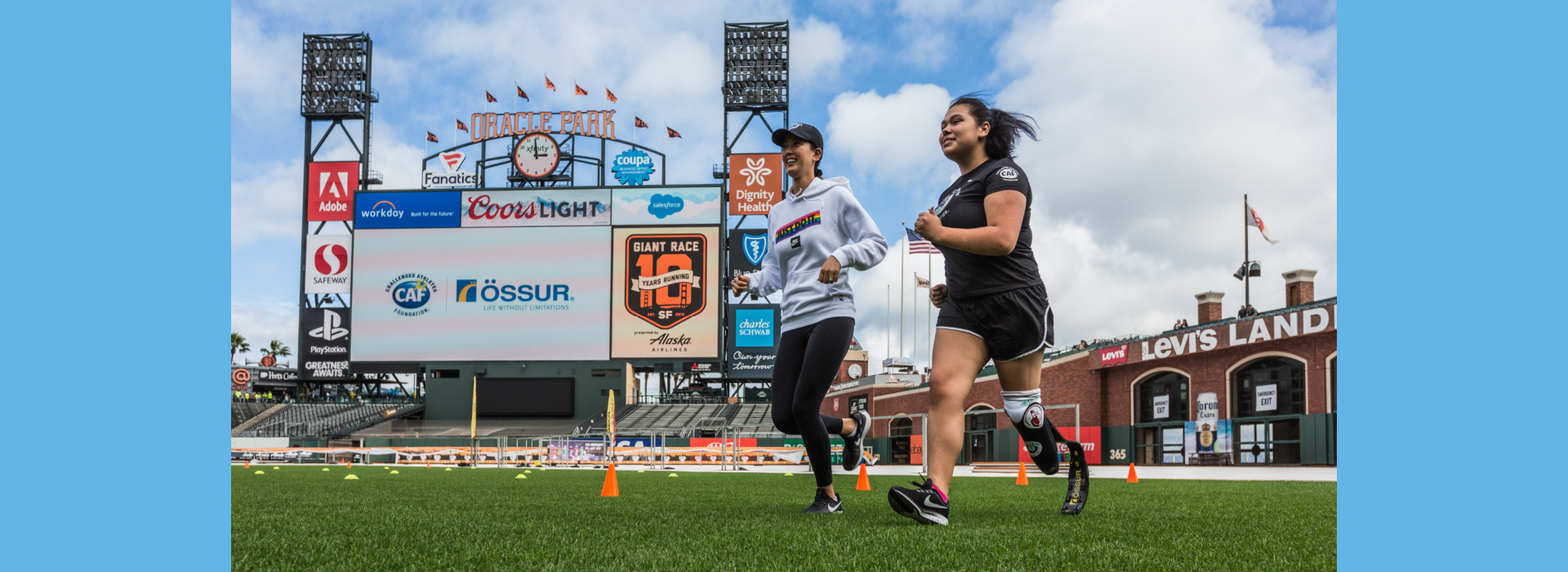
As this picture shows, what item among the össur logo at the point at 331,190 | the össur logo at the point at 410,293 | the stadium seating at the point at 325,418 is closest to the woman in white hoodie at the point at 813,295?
the össur logo at the point at 410,293

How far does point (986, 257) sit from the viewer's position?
3395 millimetres

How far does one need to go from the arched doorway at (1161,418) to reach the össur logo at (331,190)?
3370 cm

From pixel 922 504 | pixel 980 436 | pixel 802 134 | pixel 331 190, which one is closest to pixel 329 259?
pixel 331 190

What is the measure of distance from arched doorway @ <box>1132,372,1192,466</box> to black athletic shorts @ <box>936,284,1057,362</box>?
2152 cm

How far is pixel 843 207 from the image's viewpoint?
162 inches

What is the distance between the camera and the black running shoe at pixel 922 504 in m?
3.14

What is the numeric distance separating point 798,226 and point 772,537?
5.28 feet

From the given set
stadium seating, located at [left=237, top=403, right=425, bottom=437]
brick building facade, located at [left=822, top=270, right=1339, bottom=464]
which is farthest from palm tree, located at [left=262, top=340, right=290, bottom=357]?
brick building facade, located at [left=822, top=270, right=1339, bottom=464]

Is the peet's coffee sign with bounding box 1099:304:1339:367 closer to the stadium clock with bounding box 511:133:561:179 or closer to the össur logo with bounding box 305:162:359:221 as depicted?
the stadium clock with bounding box 511:133:561:179

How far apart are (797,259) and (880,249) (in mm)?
479

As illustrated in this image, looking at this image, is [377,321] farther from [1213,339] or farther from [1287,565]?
[1287,565]

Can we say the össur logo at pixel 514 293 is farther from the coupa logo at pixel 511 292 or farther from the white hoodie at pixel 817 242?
the white hoodie at pixel 817 242

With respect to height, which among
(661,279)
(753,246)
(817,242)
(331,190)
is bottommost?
(817,242)

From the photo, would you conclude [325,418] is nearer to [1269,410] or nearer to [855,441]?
[1269,410]
